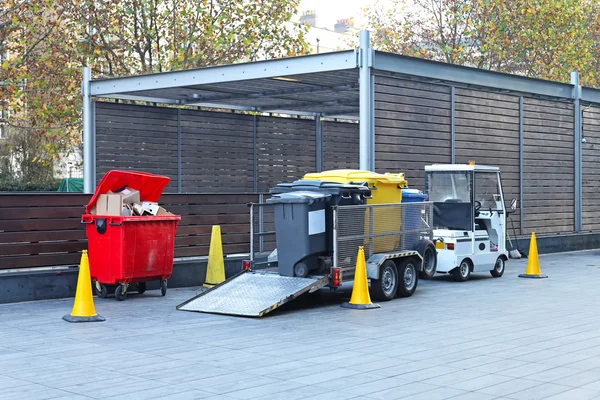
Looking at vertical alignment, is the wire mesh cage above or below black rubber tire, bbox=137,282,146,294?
above

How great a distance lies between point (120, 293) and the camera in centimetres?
1296

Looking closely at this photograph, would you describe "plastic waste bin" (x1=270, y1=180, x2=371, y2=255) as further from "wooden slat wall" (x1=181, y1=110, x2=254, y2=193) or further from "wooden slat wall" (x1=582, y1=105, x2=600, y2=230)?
"wooden slat wall" (x1=582, y1=105, x2=600, y2=230)

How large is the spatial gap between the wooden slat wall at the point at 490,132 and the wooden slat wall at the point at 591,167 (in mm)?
3488

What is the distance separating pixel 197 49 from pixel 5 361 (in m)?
22.3

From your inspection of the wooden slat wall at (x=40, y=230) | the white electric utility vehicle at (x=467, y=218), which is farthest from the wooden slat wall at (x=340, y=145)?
the wooden slat wall at (x=40, y=230)

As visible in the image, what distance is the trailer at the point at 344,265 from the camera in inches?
464

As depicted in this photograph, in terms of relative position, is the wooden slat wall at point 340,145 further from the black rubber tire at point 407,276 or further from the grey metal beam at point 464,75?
the black rubber tire at point 407,276

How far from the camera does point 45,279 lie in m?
13.0

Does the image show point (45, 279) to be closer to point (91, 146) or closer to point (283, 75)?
point (283, 75)

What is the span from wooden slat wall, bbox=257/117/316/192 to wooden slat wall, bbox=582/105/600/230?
7426 millimetres

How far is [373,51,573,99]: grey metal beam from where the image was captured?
1647 cm

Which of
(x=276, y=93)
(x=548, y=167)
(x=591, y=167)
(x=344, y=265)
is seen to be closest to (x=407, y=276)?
(x=344, y=265)

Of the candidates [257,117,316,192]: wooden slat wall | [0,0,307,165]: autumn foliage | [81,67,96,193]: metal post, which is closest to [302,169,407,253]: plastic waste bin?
[81,67,96,193]: metal post

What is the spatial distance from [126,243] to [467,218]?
6.33m
